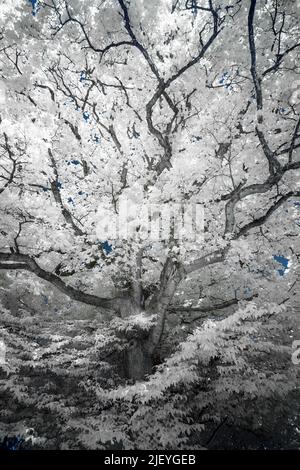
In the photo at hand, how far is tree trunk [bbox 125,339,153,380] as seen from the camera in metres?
8.41

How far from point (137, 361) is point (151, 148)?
22.8 feet

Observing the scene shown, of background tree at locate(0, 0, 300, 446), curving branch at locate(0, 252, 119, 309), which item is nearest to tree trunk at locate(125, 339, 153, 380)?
background tree at locate(0, 0, 300, 446)

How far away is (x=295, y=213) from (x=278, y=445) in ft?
23.7

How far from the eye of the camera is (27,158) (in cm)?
1009

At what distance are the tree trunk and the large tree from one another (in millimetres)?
34

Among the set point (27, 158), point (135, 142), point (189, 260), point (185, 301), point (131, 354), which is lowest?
point (131, 354)

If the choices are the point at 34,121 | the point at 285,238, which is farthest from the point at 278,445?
the point at 34,121

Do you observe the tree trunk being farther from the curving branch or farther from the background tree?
the curving branch

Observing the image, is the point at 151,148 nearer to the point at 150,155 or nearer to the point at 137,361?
the point at 150,155

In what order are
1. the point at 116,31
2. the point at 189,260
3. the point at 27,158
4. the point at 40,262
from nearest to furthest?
the point at 116,31 → the point at 189,260 → the point at 27,158 → the point at 40,262

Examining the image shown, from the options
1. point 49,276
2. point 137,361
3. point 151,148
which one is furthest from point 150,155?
point 137,361

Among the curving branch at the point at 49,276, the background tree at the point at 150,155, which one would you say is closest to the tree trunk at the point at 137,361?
the background tree at the point at 150,155

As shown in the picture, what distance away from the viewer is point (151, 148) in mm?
10656

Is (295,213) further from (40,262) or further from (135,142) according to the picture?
(40,262)
